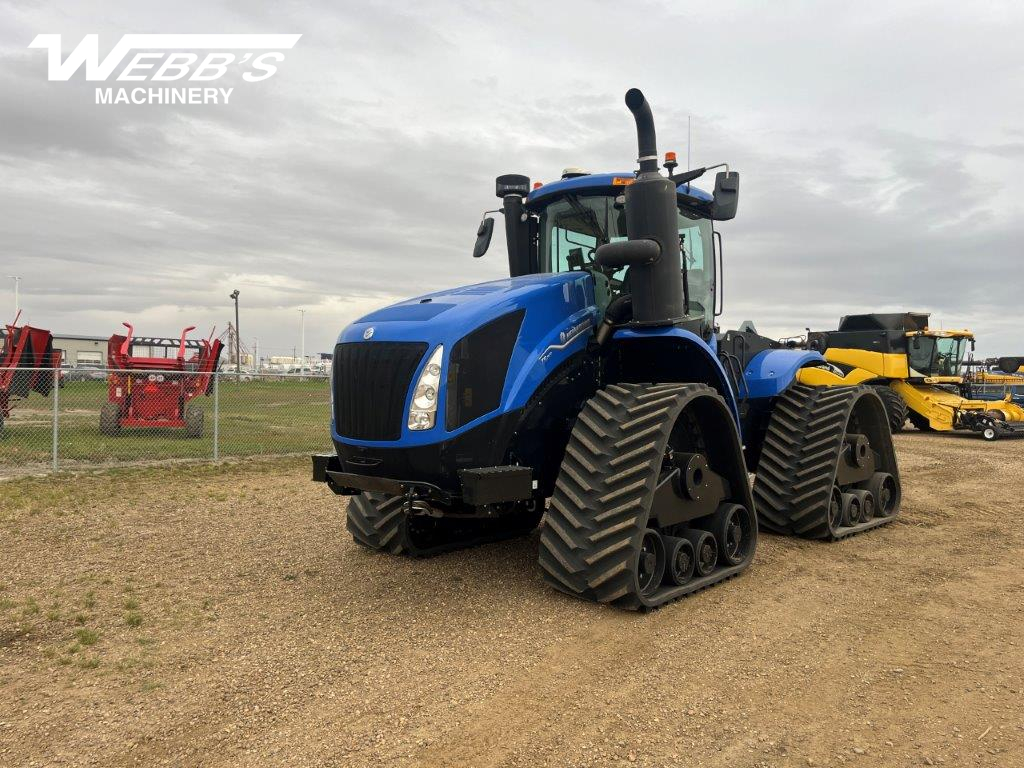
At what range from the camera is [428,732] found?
317 cm

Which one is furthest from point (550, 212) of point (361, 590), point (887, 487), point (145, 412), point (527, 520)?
point (145, 412)

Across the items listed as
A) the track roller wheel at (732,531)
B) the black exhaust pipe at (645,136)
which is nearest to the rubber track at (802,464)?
the track roller wheel at (732,531)

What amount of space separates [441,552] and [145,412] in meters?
11.1

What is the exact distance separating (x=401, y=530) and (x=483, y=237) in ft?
8.41

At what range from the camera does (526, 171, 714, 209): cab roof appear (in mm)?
5684

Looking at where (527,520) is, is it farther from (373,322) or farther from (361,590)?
(373,322)

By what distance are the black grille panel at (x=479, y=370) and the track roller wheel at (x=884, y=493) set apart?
15.9 ft

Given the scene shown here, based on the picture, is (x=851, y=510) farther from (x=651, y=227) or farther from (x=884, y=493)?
(x=651, y=227)

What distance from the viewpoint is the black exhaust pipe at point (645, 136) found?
4.85 metres

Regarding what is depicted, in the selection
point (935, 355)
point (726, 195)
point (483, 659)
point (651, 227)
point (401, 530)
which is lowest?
point (483, 659)

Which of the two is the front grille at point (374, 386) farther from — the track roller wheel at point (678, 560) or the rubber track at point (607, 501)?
the track roller wheel at point (678, 560)

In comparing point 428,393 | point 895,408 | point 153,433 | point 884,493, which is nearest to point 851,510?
point 884,493

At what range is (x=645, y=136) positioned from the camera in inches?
194

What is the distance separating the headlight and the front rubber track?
1.37m
